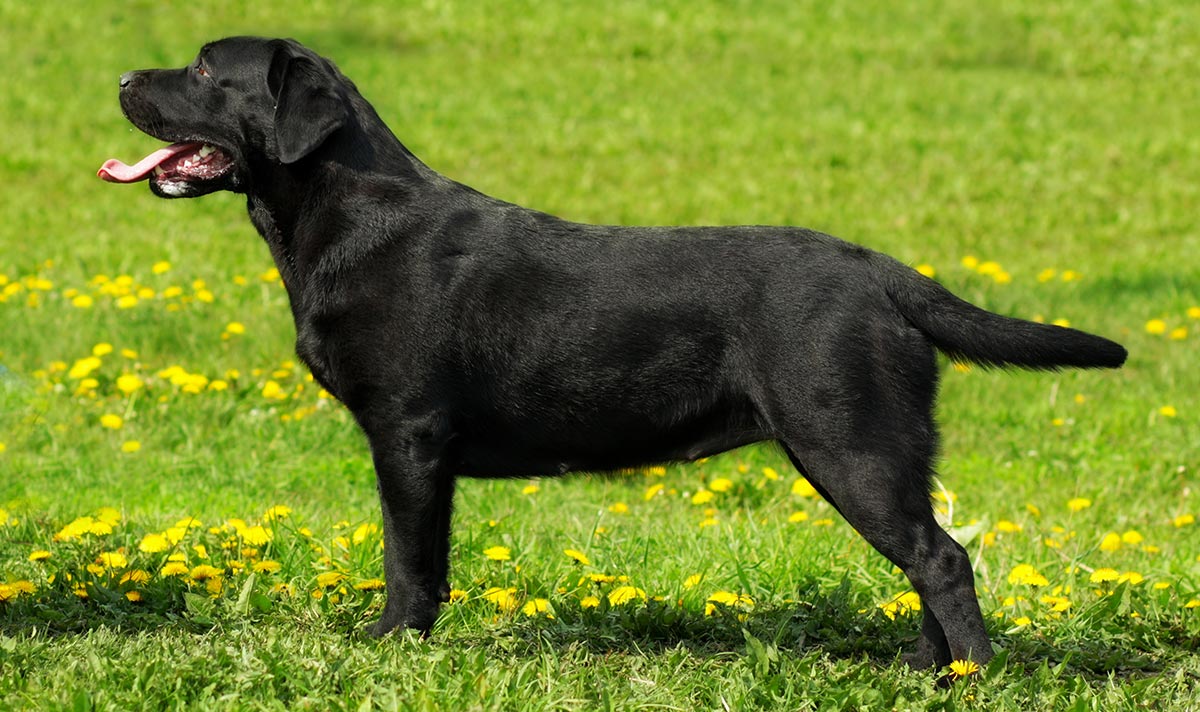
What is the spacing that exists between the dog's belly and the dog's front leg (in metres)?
0.11

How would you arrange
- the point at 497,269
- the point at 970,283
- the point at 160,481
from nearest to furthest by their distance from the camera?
the point at 497,269, the point at 160,481, the point at 970,283

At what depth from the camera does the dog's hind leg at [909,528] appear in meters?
3.92

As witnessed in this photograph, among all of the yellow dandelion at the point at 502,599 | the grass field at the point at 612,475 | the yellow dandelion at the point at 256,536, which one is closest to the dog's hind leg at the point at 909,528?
the grass field at the point at 612,475

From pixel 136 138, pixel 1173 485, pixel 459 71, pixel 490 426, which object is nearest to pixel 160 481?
pixel 490 426

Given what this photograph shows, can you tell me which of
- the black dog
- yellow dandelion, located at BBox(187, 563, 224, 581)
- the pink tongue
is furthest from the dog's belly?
the pink tongue

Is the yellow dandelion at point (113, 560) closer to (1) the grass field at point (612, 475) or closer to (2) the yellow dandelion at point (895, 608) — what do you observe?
(1) the grass field at point (612, 475)

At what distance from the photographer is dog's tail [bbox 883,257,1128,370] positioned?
4.04 metres

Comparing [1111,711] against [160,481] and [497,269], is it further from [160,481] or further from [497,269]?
[160,481]

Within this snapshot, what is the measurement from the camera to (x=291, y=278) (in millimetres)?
4234

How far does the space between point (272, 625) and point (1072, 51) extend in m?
16.0

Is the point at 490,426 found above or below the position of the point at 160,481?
above

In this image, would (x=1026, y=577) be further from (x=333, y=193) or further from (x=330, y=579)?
(x=333, y=193)

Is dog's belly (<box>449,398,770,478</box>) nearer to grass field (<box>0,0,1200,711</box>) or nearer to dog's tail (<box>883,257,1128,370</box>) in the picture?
grass field (<box>0,0,1200,711</box>)

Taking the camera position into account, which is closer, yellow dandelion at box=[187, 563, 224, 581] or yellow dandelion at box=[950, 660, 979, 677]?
yellow dandelion at box=[950, 660, 979, 677]
